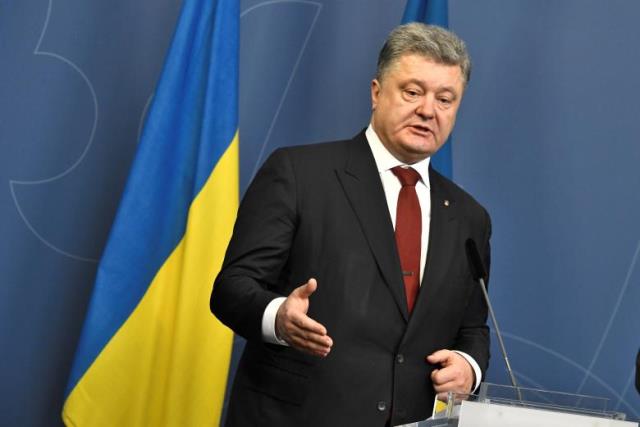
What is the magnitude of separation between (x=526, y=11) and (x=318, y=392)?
2.06 m

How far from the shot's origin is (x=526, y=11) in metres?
4.12

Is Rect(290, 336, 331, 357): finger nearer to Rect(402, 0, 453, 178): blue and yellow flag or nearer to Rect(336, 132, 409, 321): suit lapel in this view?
Rect(336, 132, 409, 321): suit lapel

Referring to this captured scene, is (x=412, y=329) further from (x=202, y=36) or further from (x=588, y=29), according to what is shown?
(x=588, y=29)

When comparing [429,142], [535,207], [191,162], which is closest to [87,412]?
[191,162]

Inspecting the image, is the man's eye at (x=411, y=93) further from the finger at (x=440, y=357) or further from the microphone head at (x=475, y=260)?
the finger at (x=440, y=357)

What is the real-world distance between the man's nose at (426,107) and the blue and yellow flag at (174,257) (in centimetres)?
91

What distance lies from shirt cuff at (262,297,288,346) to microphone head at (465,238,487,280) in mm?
452

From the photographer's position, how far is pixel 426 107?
113 inches

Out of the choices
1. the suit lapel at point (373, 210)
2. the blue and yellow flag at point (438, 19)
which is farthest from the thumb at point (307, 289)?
the blue and yellow flag at point (438, 19)

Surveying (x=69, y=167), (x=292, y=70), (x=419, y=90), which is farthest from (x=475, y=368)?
(x=69, y=167)

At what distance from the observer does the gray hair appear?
290cm

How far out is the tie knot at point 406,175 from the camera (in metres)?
2.90

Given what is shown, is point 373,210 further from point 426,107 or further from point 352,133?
point 352,133

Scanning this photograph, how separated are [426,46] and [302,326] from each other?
998 mm
